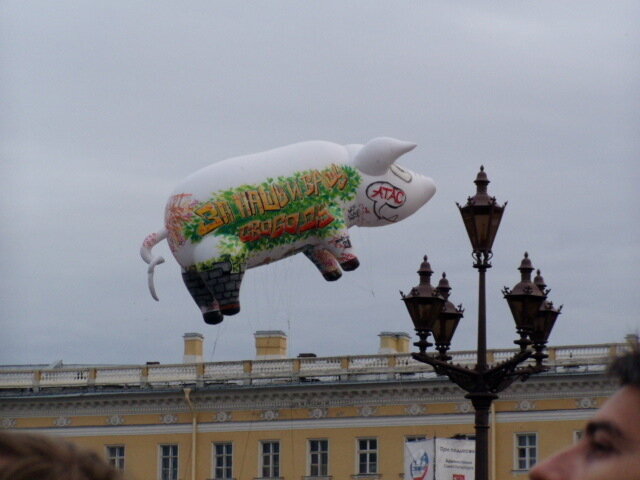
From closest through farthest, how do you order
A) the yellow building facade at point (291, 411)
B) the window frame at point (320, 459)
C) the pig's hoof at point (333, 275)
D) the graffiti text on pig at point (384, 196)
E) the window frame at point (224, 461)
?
the pig's hoof at point (333, 275) → the graffiti text on pig at point (384, 196) → the yellow building facade at point (291, 411) → the window frame at point (320, 459) → the window frame at point (224, 461)

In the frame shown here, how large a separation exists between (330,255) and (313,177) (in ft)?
2.76

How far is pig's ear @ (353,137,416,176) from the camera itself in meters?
19.6

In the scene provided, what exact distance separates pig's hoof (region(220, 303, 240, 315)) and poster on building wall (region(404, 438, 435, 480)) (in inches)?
421

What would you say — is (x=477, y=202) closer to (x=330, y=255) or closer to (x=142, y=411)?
(x=330, y=255)

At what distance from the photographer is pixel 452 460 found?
27922 millimetres

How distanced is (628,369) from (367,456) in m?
44.1

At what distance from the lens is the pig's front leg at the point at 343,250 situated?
1891 cm

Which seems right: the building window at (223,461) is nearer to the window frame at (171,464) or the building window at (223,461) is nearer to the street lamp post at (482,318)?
the window frame at (171,464)

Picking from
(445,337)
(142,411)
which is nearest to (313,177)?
(445,337)

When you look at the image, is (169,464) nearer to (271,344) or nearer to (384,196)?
(271,344)

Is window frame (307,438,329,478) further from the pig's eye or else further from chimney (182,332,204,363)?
the pig's eye

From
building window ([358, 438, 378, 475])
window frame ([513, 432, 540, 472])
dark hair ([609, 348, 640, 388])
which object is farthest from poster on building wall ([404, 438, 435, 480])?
dark hair ([609, 348, 640, 388])

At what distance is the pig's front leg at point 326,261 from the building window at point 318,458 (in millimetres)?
27264

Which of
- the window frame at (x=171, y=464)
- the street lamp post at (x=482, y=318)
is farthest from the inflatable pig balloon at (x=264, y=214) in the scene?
the window frame at (x=171, y=464)
